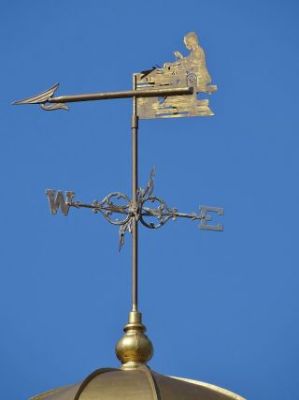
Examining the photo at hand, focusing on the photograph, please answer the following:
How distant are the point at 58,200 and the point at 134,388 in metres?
2.12

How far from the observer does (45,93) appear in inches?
431

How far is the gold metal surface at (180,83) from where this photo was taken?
10.5 meters

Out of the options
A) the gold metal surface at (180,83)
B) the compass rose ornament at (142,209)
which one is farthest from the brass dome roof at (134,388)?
the gold metal surface at (180,83)

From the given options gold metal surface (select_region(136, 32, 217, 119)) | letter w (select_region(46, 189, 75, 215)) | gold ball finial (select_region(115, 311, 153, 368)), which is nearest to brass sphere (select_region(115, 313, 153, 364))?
gold ball finial (select_region(115, 311, 153, 368))

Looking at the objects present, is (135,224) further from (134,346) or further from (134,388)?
(134,388)

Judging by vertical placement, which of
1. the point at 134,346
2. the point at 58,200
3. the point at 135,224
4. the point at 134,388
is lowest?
the point at 134,388

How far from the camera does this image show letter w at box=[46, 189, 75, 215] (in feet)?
32.9

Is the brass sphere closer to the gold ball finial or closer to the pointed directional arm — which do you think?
the gold ball finial

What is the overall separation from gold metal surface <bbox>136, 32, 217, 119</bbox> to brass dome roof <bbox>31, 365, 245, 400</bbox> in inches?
99.0

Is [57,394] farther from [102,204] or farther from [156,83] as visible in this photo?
[156,83]

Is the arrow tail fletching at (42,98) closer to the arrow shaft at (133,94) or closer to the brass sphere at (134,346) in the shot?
the arrow shaft at (133,94)

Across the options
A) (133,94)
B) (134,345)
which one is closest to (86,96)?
(133,94)

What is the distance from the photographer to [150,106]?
34.2 ft

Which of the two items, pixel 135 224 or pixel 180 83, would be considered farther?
pixel 180 83
